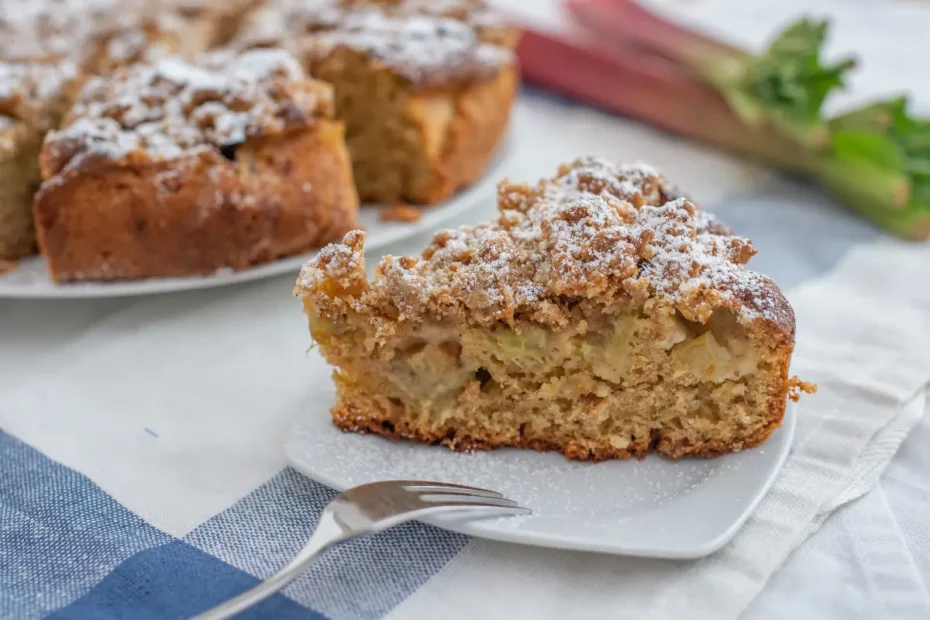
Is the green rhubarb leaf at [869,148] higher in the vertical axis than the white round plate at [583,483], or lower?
higher

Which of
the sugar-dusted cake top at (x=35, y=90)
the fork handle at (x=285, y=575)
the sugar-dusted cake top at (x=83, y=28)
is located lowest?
the fork handle at (x=285, y=575)

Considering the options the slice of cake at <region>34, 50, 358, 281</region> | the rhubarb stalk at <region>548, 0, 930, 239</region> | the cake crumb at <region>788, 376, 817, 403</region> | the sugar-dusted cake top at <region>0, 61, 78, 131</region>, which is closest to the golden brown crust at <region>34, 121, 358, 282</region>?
the slice of cake at <region>34, 50, 358, 281</region>

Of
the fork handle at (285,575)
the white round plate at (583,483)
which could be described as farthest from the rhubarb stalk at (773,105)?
the fork handle at (285,575)

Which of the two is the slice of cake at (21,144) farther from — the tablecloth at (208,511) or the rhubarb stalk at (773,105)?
the rhubarb stalk at (773,105)

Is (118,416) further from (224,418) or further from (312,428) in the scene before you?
(312,428)

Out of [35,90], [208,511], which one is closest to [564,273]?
[208,511]

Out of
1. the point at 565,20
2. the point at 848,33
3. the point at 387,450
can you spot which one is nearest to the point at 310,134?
the point at 387,450

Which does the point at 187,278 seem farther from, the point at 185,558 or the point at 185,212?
the point at 185,558
